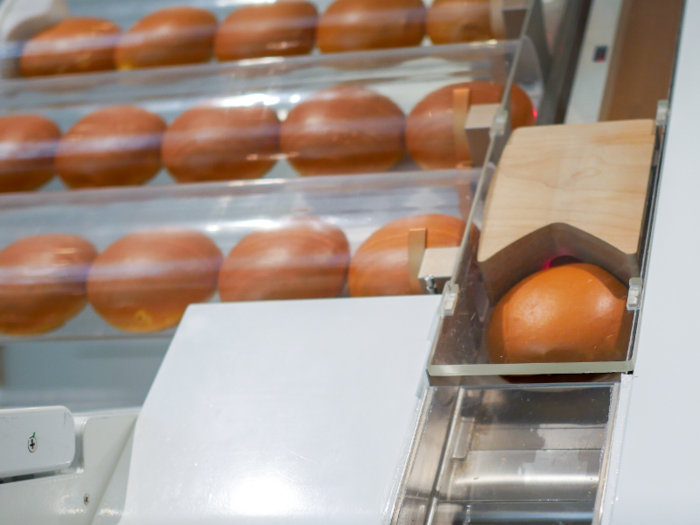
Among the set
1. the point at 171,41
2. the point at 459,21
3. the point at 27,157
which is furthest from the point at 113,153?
the point at 459,21

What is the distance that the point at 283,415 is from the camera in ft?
2.97

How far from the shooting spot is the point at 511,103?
129cm

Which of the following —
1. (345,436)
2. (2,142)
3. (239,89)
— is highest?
(239,89)

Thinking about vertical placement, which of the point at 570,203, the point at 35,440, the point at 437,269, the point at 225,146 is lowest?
the point at 35,440

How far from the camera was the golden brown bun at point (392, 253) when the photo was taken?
1098mm

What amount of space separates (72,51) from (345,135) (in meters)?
0.71

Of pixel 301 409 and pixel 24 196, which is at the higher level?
pixel 24 196

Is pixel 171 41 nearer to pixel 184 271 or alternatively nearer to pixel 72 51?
pixel 72 51

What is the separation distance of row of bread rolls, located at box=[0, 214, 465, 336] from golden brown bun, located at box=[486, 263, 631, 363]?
0.67ft

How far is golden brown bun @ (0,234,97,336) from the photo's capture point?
1222 mm

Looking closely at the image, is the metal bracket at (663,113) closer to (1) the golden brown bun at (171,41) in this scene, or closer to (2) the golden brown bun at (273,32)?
(2) the golden brown bun at (273,32)

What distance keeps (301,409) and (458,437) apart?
7.8 inches

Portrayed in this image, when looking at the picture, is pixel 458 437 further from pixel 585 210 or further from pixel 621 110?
pixel 621 110

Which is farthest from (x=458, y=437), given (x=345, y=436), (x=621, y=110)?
(x=621, y=110)
